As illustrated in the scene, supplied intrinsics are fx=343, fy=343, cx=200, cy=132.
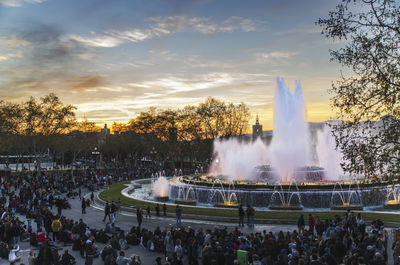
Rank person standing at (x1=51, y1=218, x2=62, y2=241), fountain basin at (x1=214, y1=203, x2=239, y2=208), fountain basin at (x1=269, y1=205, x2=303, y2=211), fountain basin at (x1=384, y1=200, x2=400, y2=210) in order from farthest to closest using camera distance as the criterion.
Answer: fountain basin at (x1=214, y1=203, x2=239, y2=208) → fountain basin at (x1=384, y1=200, x2=400, y2=210) → fountain basin at (x1=269, y1=205, x2=303, y2=211) → person standing at (x1=51, y1=218, x2=62, y2=241)

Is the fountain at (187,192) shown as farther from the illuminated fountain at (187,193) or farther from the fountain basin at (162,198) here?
the fountain basin at (162,198)

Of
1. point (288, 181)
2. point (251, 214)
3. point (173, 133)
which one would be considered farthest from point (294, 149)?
point (173, 133)

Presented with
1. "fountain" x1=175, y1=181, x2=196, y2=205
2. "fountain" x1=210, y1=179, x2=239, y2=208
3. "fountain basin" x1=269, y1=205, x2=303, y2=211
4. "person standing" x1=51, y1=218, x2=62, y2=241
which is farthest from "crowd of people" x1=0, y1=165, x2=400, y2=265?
"fountain" x1=175, y1=181, x2=196, y2=205

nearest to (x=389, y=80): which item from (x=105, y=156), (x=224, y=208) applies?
(x=224, y=208)

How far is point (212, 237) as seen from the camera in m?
13.8

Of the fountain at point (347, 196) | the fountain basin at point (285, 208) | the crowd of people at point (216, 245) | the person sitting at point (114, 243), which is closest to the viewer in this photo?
the crowd of people at point (216, 245)

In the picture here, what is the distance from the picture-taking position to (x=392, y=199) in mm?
27688

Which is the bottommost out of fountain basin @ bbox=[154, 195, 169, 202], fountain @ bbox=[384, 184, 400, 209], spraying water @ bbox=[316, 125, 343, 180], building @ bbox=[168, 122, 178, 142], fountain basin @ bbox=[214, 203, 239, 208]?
fountain basin @ bbox=[154, 195, 169, 202]

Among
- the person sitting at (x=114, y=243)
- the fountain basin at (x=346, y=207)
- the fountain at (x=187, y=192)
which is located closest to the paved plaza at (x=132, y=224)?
the person sitting at (x=114, y=243)

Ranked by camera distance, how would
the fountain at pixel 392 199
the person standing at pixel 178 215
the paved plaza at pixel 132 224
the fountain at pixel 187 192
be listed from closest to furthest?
the paved plaza at pixel 132 224 < the person standing at pixel 178 215 < the fountain at pixel 392 199 < the fountain at pixel 187 192

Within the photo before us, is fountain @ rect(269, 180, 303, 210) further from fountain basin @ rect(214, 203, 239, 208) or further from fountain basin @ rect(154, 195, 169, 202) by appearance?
fountain basin @ rect(154, 195, 169, 202)

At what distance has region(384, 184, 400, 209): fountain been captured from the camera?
25.2 meters

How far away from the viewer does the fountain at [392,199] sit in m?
25.2

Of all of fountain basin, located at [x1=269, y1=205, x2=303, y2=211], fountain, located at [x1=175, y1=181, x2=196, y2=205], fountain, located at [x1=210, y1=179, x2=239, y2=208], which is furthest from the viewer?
fountain, located at [x1=175, y1=181, x2=196, y2=205]
